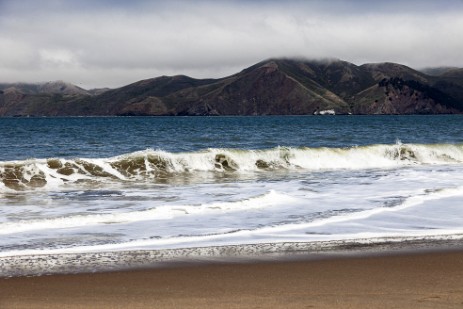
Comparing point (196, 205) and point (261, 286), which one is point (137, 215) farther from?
point (261, 286)

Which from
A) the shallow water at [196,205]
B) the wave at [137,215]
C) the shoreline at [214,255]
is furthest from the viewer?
the wave at [137,215]

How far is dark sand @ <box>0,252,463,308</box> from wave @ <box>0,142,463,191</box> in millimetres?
15410

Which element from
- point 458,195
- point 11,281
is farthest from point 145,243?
point 458,195

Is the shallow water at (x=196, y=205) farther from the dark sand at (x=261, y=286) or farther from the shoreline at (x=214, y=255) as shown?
the dark sand at (x=261, y=286)

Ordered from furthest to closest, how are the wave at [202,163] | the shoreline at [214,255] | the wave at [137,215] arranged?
the wave at [202,163] → the wave at [137,215] → the shoreline at [214,255]

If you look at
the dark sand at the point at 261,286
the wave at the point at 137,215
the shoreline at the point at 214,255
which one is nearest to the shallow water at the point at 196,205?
the wave at the point at 137,215

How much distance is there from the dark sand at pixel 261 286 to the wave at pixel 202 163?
50.6ft

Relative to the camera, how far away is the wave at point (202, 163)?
25.2m

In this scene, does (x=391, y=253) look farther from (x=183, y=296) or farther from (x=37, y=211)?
(x=37, y=211)

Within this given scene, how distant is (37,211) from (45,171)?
10.8 meters

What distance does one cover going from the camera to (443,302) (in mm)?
6656

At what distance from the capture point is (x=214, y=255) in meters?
9.59

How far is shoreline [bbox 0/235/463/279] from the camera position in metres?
8.65

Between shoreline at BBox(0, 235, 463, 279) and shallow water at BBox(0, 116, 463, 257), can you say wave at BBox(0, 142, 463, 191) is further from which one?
shoreline at BBox(0, 235, 463, 279)
